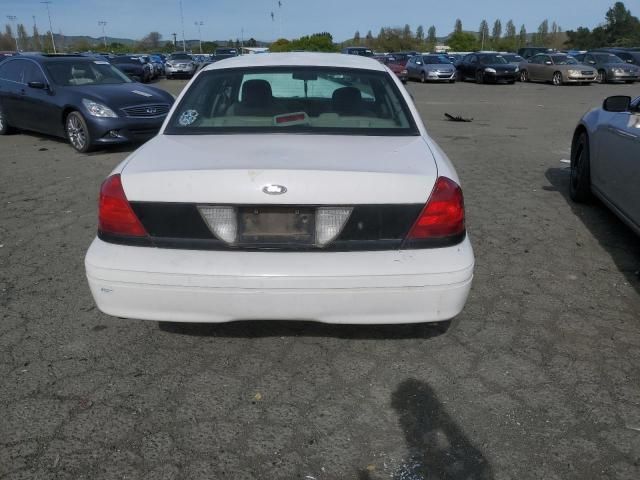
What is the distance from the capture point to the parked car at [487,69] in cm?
2616

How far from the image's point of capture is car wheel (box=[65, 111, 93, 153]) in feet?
29.1

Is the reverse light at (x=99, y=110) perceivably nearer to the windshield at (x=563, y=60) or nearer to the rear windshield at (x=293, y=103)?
A: the rear windshield at (x=293, y=103)

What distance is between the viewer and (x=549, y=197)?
6.37 m

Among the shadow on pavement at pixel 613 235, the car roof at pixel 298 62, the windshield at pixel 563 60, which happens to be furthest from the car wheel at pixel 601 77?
the car roof at pixel 298 62

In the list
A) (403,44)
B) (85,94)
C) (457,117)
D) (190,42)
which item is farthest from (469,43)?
(85,94)

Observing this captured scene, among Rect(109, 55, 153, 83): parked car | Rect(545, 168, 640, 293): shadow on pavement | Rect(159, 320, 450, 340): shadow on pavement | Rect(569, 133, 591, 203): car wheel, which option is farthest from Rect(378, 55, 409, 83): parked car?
Rect(159, 320, 450, 340): shadow on pavement

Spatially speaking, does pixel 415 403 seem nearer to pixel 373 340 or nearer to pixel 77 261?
pixel 373 340

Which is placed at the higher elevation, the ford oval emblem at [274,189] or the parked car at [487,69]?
the ford oval emblem at [274,189]

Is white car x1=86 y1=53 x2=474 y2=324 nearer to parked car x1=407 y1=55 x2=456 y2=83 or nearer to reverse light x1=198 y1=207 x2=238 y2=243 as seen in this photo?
reverse light x1=198 y1=207 x2=238 y2=243

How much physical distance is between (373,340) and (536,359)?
88 cm

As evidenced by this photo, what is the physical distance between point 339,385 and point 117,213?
136cm

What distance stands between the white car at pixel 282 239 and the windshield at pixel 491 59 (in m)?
26.5

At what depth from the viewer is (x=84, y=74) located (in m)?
9.89

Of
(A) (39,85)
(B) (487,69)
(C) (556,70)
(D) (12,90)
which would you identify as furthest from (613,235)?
(B) (487,69)
